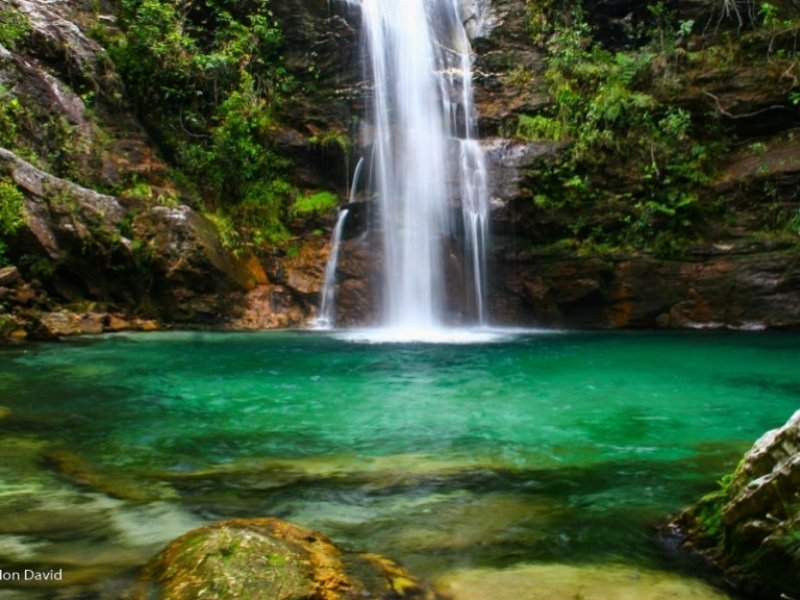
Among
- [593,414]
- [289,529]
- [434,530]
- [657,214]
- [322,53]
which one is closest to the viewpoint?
[289,529]

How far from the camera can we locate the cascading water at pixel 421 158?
50.6 feet

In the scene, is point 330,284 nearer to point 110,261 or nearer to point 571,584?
point 110,261

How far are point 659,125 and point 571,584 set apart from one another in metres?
14.9

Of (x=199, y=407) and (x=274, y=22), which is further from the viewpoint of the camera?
(x=274, y=22)

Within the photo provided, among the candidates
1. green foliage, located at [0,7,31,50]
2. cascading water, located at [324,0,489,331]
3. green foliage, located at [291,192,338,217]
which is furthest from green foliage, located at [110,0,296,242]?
cascading water, located at [324,0,489,331]

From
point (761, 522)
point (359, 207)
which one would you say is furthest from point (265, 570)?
point (359, 207)

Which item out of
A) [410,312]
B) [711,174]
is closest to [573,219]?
[711,174]

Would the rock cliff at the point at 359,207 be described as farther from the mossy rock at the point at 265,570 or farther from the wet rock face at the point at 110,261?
the mossy rock at the point at 265,570

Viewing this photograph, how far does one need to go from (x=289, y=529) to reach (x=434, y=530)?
870mm

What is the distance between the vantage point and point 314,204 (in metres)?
16.5

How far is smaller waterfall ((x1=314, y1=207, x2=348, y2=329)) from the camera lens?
15140 millimetres

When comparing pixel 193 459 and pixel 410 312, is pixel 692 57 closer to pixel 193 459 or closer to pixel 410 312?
pixel 410 312

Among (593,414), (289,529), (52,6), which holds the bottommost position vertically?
(593,414)

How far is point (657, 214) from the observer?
14938 mm
